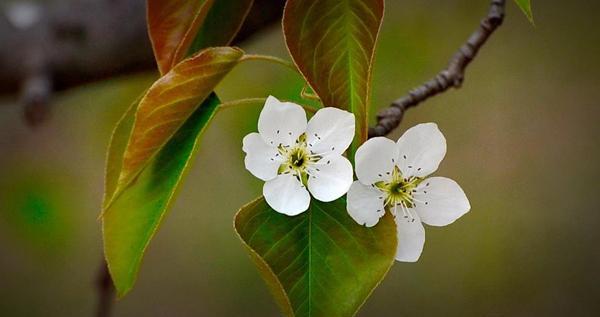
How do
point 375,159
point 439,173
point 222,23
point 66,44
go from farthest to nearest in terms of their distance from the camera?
point 66,44 → point 439,173 → point 222,23 → point 375,159

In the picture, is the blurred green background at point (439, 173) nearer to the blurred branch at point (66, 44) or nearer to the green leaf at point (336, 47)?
the blurred branch at point (66, 44)

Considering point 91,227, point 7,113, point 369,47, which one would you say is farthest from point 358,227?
point 7,113

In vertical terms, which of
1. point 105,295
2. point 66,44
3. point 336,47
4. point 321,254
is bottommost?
point 105,295

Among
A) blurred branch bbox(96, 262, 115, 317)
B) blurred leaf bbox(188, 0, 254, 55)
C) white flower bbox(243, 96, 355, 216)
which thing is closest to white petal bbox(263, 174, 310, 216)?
white flower bbox(243, 96, 355, 216)

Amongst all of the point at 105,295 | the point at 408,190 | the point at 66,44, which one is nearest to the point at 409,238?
the point at 408,190

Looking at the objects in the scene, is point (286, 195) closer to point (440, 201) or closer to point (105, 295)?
point (440, 201)

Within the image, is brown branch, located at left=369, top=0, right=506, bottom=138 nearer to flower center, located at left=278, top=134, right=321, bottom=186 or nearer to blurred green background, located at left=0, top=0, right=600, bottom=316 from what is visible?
blurred green background, located at left=0, top=0, right=600, bottom=316
